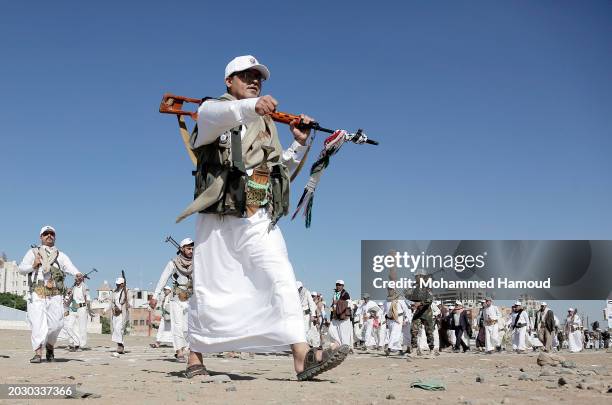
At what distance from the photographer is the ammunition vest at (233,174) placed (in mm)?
5500

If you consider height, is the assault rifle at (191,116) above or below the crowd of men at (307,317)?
above

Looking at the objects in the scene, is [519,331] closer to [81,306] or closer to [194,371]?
[81,306]

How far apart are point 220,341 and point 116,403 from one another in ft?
5.08

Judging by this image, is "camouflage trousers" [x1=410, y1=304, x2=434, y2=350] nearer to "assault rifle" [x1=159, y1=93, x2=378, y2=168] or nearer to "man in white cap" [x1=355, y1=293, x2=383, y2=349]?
"man in white cap" [x1=355, y1=293, x2=383, y2=349]

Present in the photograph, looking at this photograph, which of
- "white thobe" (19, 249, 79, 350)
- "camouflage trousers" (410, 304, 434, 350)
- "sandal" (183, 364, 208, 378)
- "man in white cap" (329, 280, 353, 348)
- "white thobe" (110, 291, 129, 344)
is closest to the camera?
"sandal" (183, 364, 208, 378)

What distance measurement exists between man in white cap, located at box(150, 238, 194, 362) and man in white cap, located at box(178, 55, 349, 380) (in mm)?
4982

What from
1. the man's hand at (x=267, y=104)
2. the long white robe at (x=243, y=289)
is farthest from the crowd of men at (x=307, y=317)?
the man's hand at (x=267, y=104)

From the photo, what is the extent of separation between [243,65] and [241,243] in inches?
54.6

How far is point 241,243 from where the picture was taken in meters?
5.57

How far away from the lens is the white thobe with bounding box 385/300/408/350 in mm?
19328

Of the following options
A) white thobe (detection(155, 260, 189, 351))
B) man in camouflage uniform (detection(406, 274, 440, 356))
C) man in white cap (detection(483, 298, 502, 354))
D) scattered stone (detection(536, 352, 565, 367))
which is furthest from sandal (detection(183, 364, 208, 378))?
man in white cap (detection(483, 298, 502, 354))

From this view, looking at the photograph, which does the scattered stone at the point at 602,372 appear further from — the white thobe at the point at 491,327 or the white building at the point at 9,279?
the white building at the point at 9,279

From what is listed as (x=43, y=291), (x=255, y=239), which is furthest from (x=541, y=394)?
(x=43, y=291)

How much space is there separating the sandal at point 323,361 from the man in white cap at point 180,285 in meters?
5.37
